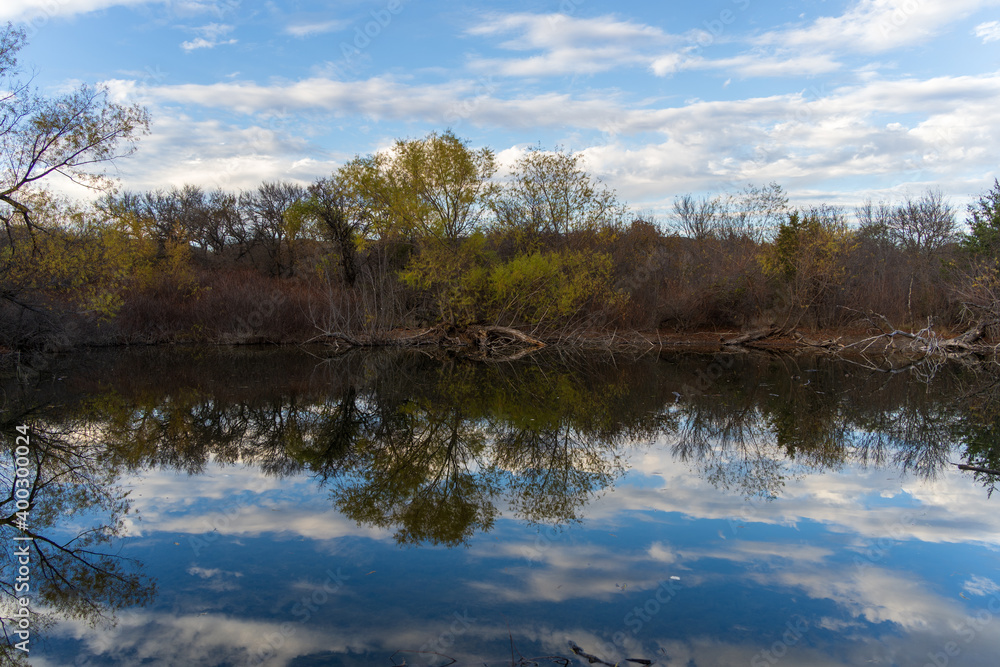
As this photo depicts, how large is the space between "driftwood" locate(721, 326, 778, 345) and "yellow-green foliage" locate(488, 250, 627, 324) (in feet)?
16.9

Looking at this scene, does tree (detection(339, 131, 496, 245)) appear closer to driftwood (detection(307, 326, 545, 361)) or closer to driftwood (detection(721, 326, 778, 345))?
driftwood (detection(307, 326, 545, 361))

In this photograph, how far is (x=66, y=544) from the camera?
6055mm

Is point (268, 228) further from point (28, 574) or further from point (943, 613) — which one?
point (943, 613)

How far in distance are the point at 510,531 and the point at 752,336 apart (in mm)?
23945

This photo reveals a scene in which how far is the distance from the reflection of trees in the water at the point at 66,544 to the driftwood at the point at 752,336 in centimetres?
2425

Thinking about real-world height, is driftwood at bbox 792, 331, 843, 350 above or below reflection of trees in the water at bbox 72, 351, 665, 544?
above

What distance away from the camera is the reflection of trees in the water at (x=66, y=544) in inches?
190

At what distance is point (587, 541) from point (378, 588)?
213 centimetres

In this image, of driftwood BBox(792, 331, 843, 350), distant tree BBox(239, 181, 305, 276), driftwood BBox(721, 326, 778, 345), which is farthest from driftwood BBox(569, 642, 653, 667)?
distant tree BBox(239, 181, 305, 276)

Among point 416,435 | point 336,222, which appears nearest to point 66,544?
point 416,435

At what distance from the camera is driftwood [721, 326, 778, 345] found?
88.7ft

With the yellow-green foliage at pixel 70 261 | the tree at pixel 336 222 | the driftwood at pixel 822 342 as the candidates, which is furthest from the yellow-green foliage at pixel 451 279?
the driftwood at pixel 822 342

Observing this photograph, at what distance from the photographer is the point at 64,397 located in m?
14.0

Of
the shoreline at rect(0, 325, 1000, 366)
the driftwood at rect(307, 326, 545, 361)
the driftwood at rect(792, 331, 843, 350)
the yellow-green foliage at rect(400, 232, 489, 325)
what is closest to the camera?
the shoreline at rect(0, 325, 1000, 366)
